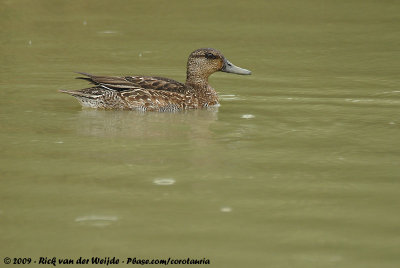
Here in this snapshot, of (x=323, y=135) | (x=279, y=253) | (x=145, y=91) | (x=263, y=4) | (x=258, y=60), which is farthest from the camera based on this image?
(x=263, y=4)

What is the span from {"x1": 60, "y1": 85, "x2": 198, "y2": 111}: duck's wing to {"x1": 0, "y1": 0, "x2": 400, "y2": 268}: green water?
161mm

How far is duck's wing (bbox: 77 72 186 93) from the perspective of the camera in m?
10.2

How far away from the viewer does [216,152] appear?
7.90 metres

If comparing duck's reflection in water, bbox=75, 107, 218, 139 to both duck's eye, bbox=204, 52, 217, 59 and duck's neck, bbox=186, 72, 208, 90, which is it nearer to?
duck's neck, bbox=186, 72, 208, 90

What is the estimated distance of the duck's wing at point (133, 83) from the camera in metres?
10.2

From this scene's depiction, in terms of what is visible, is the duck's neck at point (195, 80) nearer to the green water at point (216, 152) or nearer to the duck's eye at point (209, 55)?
the duck's eye at point (209, 55)

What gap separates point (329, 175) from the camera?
7012 millimetres

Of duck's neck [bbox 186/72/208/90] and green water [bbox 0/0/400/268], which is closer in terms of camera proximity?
green water [bbox 0/0/400/268]

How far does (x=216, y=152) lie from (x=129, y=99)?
2.56 m

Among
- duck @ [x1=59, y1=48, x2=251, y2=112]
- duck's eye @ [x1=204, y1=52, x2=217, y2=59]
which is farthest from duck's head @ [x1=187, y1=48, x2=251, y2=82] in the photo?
duck @ [x1=59, y1=48, x2=251, y2=112]

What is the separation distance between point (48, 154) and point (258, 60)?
651 centimetres

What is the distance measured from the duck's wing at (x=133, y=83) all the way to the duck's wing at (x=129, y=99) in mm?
61

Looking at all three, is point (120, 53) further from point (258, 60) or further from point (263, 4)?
point (263, 4)

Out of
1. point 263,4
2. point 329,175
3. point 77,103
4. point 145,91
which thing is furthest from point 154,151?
point 263,4
